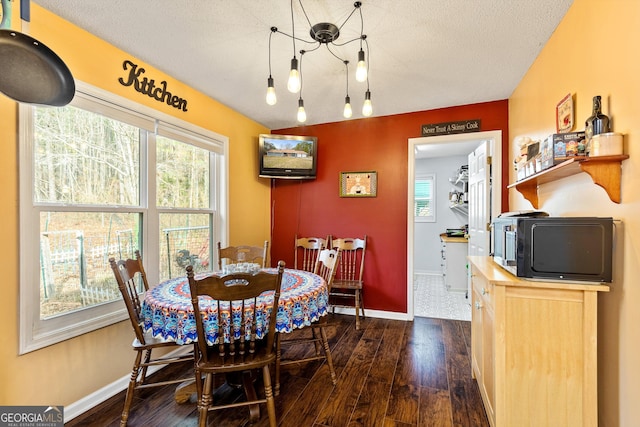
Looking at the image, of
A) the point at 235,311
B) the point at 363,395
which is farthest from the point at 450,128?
the point at 235,311

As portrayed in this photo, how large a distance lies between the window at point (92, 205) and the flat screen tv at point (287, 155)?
909 mm

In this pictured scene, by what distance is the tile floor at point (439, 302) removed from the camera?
11.7 ft

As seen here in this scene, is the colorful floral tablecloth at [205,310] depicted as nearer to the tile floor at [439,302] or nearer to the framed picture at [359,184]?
the framed picture at [359,184]

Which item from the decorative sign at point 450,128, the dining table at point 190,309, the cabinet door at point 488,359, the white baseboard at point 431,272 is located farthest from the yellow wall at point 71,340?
the white baseboard at point 431,272

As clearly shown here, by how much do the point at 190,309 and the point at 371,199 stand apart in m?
2.54

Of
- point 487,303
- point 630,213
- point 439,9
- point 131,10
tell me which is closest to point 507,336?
point 487,303

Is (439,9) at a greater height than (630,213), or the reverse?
(439,9)

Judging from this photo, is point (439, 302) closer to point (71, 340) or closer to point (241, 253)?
point (241, 253)

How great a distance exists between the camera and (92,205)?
1.98 meters

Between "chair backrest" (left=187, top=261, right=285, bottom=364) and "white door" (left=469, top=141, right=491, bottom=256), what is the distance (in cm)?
248

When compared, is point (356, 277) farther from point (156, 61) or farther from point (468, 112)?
point (156, 61)

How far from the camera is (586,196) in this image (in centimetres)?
153

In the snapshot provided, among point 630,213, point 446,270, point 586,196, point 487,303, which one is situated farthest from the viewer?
point 446,270

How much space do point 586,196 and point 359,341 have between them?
2148 millimetres
